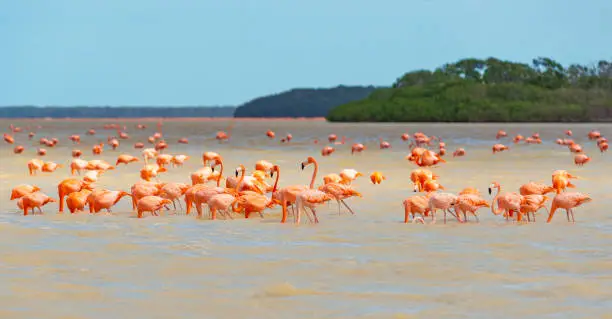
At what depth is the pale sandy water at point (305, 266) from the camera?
771 centimetres

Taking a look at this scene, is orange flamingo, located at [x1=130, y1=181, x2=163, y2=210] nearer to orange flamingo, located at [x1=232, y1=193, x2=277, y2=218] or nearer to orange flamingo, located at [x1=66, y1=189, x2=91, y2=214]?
orange flamingo, located at [x1=66, y1=189, x2=91, y2=214]

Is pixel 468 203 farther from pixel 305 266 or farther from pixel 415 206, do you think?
pixel 305 266

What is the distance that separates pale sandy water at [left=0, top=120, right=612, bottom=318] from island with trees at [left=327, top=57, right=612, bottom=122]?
8280 cm

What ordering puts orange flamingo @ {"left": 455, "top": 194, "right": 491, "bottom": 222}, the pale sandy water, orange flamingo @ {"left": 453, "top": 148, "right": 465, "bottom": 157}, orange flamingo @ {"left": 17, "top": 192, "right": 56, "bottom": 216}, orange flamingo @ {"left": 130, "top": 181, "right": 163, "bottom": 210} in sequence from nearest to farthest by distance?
the pale sandy water < orange flamingo @ {"left": 455, "top": 194, "right": 491, "bottom": 222} < orange flamingo @ {"left": 17, "top": 192, "right": 56, "bottom": 216} < orange flamingo @ {"left": 130, "top": 181, "right": 163, "bottom": 210} < orange flamingo @ {"left": 453, "top": 148, "right": 465, "bottom": 157}

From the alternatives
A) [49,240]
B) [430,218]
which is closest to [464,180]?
[430,218]

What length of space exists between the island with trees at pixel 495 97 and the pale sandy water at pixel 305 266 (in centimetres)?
8280

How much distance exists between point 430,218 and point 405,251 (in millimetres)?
2910

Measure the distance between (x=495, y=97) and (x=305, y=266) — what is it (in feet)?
313

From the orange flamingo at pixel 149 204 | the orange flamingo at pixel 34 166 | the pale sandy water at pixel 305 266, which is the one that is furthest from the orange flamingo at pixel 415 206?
the orange flamingo at pixel 34 166

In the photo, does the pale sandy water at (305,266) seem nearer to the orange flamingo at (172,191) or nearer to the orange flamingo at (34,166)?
the orange flamingo at (172,191)

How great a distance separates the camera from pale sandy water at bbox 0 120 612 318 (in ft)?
25.3

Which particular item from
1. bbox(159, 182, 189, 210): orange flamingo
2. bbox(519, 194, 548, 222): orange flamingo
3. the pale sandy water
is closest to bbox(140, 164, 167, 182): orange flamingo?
the pale sandy water

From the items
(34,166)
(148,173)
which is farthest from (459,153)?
(34,166)

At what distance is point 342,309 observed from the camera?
25.0 feet
